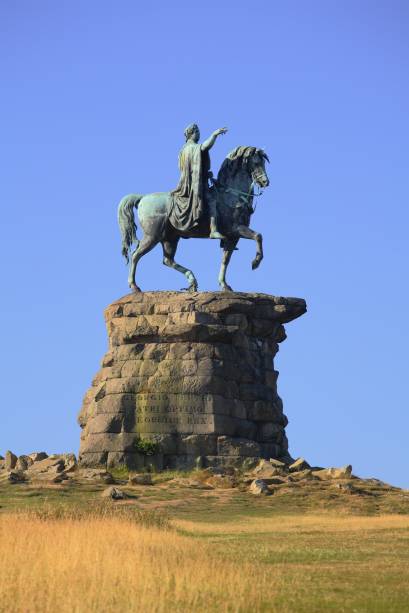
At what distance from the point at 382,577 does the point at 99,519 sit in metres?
5.63

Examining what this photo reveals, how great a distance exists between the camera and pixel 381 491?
3161 cm

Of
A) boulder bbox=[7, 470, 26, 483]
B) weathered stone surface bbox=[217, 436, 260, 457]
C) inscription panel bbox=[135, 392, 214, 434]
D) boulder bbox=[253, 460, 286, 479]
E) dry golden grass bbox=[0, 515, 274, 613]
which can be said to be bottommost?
dry golden grass bbox=[0, 515, 274, 613]

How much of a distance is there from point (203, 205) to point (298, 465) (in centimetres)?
775

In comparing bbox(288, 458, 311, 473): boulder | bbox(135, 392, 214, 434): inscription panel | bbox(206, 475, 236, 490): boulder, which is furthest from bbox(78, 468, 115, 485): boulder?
bbox(288, 458, 311, 473): boulder

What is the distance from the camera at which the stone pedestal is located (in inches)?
1299

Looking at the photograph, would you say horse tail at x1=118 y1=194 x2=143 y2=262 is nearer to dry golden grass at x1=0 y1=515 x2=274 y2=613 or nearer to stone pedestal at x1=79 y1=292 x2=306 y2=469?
stone pedestal at x1=79 y1=292 x2=306 y2=469

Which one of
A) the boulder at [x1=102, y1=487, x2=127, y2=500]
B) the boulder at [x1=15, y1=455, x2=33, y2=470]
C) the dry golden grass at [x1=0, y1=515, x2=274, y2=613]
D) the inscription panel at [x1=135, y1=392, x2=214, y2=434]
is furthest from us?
the boulder at [x1=15, y1=455, x2=33, y2=470]

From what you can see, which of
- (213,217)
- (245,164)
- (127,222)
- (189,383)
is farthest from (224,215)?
(189,383)

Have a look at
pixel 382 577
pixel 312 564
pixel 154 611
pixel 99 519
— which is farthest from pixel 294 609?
pixel 99 519

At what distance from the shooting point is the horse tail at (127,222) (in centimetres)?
3669

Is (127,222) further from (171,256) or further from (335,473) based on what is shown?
(335,473)

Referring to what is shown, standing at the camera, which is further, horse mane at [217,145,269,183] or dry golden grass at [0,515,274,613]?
horse mane at [217,145,269,183]

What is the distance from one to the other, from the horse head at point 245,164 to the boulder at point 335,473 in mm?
8231

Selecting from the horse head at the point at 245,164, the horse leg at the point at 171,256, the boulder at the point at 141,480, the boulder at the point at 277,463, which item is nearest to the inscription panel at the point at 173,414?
the boulder at the point at 277,463
